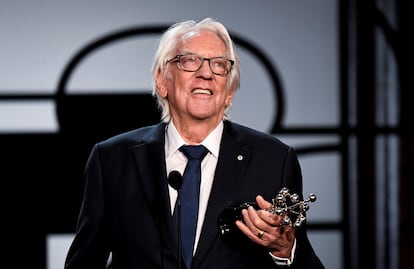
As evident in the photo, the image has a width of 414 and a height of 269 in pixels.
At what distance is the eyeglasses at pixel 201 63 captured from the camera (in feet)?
6.28

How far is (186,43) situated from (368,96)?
145 cm

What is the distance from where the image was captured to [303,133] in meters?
3.22

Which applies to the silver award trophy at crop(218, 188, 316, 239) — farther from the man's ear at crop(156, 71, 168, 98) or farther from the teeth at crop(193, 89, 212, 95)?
the man's ear at crop(156, 71, 168, 98)

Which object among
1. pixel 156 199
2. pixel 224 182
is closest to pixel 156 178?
pixel 156 199

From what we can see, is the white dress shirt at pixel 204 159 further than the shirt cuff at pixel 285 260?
Yes

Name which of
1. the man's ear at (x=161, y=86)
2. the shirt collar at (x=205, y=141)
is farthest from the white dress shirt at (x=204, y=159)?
the man's ear at (x=161, y=86)

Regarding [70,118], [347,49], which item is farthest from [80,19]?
[347,49]

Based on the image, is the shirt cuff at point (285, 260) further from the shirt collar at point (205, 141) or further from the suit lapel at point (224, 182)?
the shirt collar at point (205, 141)

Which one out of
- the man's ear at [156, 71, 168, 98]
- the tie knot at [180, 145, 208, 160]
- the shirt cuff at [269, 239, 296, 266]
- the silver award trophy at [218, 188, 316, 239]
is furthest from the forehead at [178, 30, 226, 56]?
the shirt cuff at [269, 239, 296, 266]

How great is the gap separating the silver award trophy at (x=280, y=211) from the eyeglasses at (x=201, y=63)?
1.18 feet

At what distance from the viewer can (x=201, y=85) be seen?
6.27ft

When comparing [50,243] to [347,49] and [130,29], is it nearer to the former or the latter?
[130,29]

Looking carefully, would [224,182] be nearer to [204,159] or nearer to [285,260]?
[204,159]

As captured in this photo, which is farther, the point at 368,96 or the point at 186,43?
the point at 368,96
